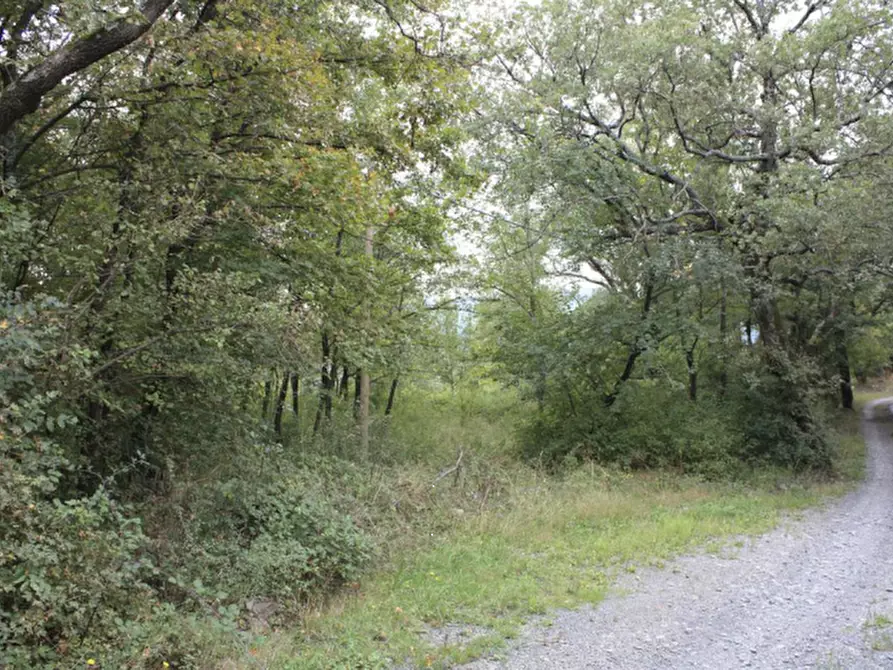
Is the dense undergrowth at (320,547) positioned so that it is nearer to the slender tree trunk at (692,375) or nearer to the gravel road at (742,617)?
the gravel road at (742,617)

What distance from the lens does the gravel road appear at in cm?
466

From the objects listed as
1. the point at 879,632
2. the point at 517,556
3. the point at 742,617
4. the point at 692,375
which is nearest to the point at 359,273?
the point at 517,556

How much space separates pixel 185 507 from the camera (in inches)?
275

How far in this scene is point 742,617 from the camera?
5.54 metres

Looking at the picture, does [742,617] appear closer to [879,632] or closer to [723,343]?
[879,632]

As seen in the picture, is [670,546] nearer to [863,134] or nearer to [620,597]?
[620,597]

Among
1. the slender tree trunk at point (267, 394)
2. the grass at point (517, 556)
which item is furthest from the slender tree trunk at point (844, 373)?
the slender tree trunk at point (267, 394)

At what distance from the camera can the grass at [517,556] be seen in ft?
16.0

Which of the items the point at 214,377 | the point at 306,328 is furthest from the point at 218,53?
the point at 214,377

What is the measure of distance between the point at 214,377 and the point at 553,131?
941cm

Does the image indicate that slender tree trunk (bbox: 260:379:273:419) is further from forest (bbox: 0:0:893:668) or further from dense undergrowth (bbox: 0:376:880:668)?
dense undergrowth (bbox: 0:376:880:668)

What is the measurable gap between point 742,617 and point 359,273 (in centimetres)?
645

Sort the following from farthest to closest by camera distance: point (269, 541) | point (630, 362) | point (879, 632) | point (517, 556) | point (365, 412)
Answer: point (630, 362) → point (365, 412) → point (517, 556) → point (269, 541) → point (879, 632)

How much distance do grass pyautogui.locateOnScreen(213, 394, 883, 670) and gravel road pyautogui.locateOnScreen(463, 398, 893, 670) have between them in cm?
35
